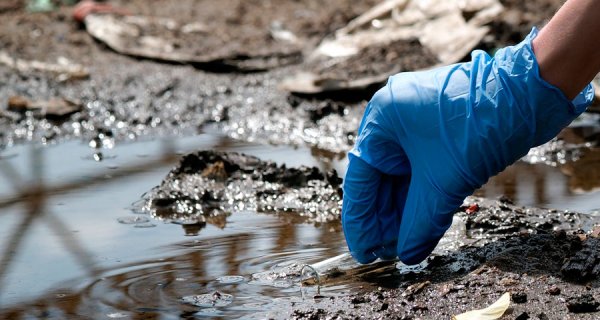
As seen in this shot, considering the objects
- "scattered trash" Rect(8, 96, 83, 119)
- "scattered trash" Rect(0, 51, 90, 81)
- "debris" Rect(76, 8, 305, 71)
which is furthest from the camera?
"debris" Rect(76, 8, 305, 71)

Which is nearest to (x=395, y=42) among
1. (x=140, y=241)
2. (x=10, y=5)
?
(x=140, y=241)

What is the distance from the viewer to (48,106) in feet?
17.3

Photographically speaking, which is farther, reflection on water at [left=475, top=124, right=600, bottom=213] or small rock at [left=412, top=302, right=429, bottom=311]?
reflection on water at [left=475, top=124, right=600, bottom=213]

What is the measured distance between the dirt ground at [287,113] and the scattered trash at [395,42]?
0.14ft

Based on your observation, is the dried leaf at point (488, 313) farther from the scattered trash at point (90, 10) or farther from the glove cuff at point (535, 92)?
the scattered trash at point (90, 10)

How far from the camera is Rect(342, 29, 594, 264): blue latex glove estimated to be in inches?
113

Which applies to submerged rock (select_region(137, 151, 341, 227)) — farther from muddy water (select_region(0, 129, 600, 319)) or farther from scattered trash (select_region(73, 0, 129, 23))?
scattered trash (select_region(73, 0, 129, 23))

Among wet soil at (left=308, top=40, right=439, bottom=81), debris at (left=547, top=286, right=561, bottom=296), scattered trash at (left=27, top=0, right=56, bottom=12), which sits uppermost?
scattered trash at (left=27, top=0, right=56, bottom=12)

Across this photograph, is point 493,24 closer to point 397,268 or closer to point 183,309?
point 397,268

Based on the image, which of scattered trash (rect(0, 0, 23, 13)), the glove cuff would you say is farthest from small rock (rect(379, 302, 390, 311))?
scattered trash (rect(0, 0, 23, 13))

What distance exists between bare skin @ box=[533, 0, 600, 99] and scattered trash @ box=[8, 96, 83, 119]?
10.1 ft

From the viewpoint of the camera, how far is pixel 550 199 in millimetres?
3877

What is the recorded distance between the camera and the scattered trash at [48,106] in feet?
17.2

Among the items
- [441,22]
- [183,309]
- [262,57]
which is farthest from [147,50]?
A: [183,309]
